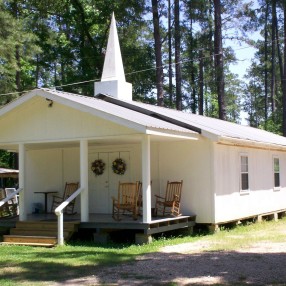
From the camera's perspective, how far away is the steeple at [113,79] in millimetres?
16688

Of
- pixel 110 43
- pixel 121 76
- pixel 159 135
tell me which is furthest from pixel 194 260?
pixel 110 43

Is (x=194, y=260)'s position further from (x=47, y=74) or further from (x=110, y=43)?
(x=47, y=74)

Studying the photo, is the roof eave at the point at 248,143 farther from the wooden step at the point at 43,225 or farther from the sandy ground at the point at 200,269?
the wooden step at the point at 43,225

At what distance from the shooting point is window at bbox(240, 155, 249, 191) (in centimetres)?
1577

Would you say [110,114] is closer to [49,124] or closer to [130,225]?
[49,124]

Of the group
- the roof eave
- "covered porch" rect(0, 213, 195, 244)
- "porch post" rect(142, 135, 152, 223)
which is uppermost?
Answer: the roof eave

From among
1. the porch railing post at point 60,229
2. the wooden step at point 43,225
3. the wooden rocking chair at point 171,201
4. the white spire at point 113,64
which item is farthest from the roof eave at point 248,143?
the white spire at point 113,64

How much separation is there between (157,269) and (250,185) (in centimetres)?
839

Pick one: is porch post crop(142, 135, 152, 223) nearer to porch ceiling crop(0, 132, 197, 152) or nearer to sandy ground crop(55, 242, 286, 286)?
porch ceiling crop(0, 132, 197, 152)

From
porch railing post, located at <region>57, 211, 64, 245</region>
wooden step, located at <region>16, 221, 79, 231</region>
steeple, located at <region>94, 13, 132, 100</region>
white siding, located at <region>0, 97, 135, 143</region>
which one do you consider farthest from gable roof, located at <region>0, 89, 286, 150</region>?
wooden step, located at <region>16, 221, 79, 231</region>

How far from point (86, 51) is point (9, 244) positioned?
20966 millimetres

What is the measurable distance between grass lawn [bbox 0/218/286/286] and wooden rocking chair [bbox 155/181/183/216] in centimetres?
84

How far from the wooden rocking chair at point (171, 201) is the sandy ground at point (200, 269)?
106 inches

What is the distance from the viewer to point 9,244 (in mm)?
12375
